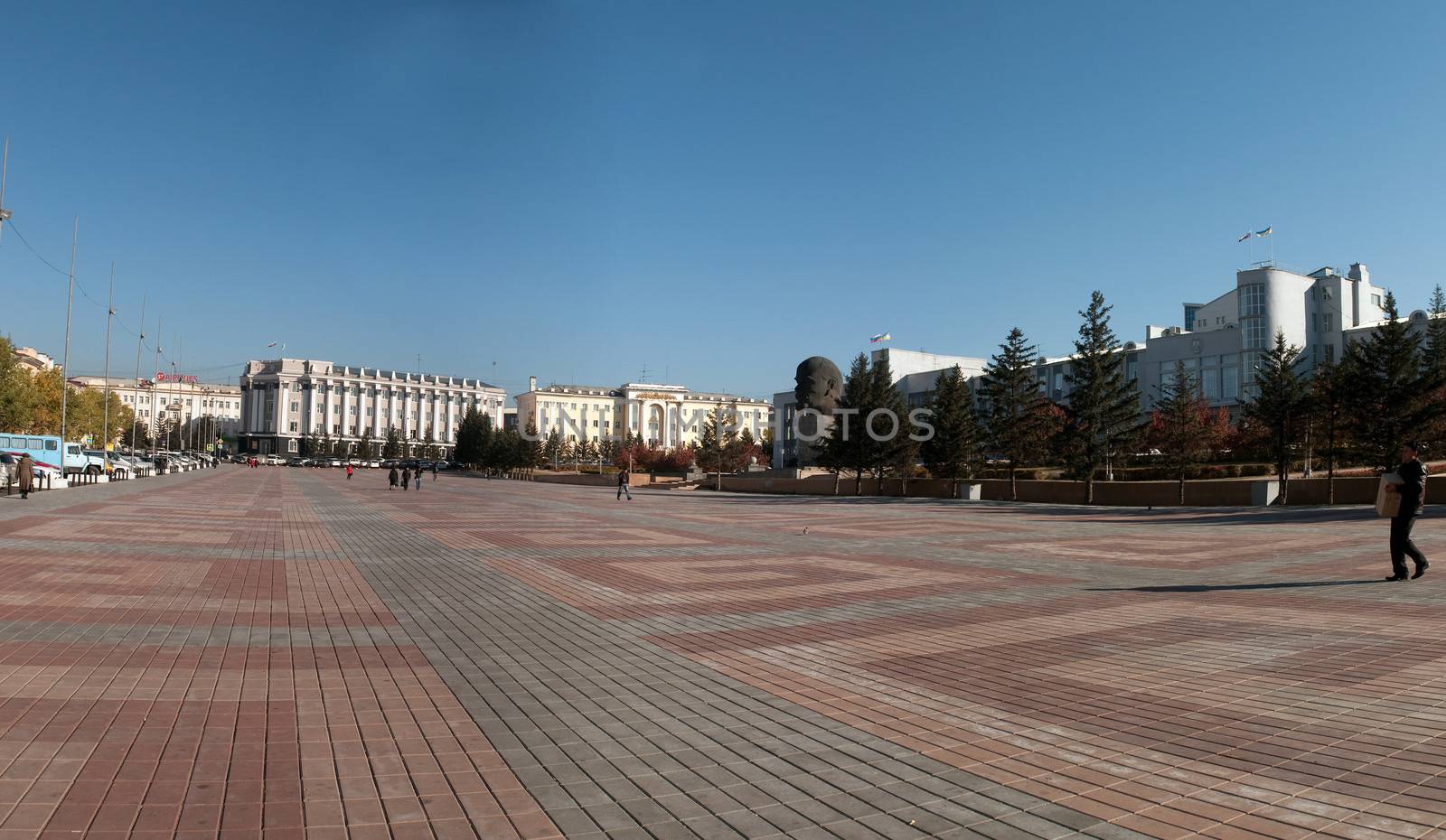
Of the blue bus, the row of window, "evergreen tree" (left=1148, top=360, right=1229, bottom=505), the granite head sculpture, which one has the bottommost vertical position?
the blue bus

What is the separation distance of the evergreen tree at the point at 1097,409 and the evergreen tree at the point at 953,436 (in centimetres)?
683

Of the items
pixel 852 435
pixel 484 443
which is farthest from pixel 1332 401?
pixel 484 443

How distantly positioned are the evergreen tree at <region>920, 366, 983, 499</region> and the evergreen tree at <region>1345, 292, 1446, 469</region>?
18316mm

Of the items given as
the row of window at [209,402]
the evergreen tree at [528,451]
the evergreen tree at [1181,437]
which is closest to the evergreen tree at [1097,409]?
the evergreen tree at [1181,437]

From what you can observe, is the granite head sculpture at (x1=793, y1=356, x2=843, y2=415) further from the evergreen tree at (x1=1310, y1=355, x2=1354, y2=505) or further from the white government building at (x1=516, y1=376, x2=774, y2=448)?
the white government building at (x1=516, y1=376, x2=774, y2=448)

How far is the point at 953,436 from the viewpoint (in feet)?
157

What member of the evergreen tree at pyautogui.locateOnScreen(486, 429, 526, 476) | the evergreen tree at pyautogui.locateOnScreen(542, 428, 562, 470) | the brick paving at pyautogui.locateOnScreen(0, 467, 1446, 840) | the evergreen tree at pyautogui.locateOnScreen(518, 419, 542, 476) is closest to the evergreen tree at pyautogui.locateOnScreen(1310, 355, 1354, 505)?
the brick paving at pyautogui.locateOnScreen(0, 467, 1446, 840)

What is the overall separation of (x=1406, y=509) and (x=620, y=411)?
14023 centimetres

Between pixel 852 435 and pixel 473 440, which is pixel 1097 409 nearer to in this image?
pixel 852 435

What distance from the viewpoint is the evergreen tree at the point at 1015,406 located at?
46.1 meters

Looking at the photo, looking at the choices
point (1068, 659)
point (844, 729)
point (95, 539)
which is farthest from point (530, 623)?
point (95, 539)

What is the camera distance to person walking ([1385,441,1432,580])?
1010 centimetres

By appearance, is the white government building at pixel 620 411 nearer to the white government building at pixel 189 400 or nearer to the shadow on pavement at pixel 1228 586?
the white government building at pixel 189 400

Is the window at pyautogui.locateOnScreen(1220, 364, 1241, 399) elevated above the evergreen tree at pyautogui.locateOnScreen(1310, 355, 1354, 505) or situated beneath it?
elevated above
